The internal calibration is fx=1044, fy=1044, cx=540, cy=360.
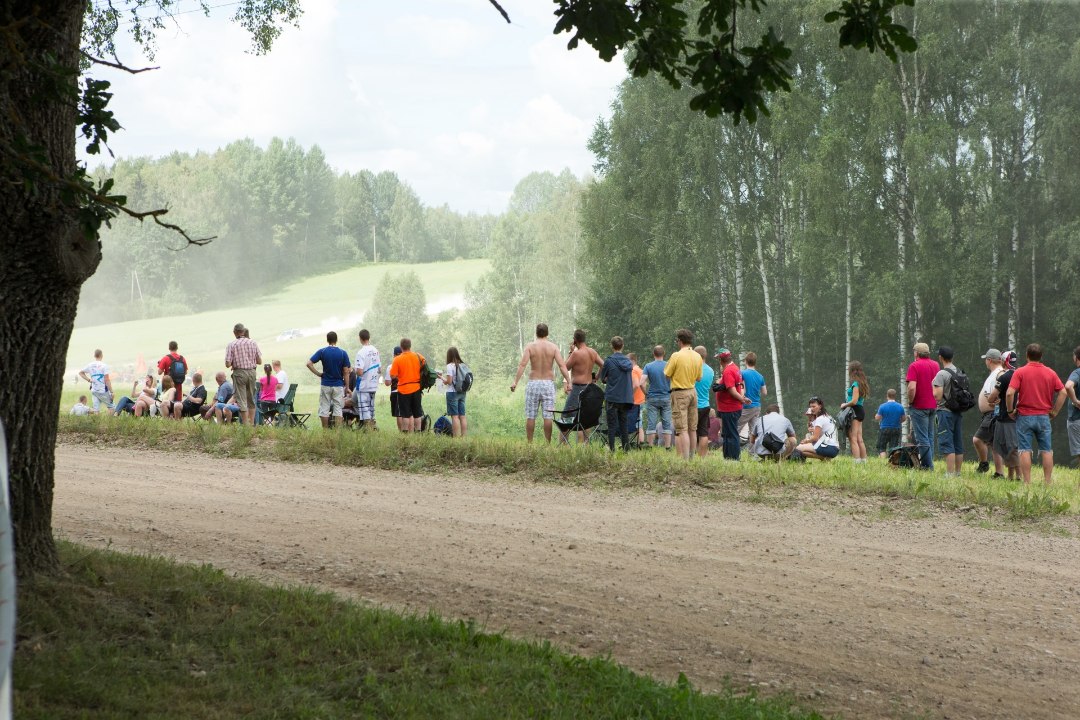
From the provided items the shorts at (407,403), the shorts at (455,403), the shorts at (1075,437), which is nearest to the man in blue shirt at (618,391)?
the shorts at (455,403)

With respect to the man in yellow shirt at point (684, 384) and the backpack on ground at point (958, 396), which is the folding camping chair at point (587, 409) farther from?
the backpack on ground at point (958, 396)

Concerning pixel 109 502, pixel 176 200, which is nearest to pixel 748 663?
pixel 109 502

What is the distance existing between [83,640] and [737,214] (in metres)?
33.2

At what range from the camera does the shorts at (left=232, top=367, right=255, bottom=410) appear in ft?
63.4

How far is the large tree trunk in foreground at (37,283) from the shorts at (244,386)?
13700mm

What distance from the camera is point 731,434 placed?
15453 mm

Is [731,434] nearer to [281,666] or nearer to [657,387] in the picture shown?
[657,387]

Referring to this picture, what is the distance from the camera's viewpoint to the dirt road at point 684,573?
5.90 metres

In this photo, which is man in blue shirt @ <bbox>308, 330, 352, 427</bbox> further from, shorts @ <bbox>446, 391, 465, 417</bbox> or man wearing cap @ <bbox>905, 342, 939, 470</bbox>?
man wearing cap @ <bbox>905, 342, 939, 470</bbox>

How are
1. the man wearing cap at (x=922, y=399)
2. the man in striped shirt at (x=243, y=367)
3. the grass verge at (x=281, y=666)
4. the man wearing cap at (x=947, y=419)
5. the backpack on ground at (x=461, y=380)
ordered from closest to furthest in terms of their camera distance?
1. the grass verge at (x=281, y=666)
2. the man wearing cap at (x=947, y=419)
3. the man wearing cap at (x=922, y=399)
4. the backpack on ground at (x=461, y=380)
5. the man in striped shirt at (x=243, y=367)

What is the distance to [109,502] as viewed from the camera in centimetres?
1022

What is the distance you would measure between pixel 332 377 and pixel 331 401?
49 cm

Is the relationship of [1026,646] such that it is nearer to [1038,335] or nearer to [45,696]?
[45,696]

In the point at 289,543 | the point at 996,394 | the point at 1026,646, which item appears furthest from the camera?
the point at 996,394
